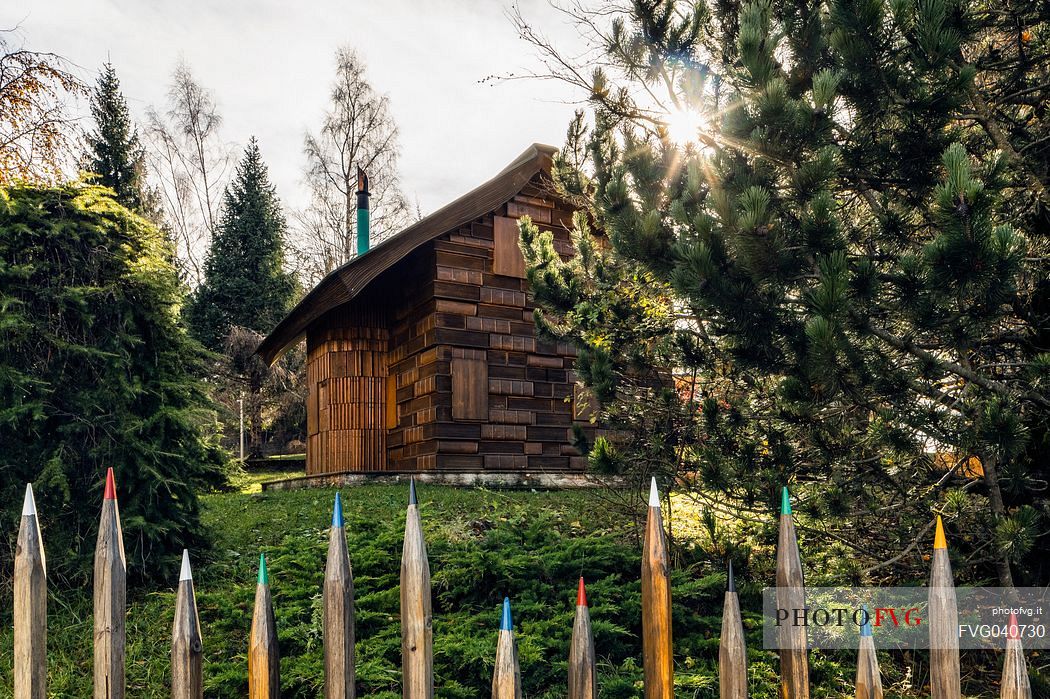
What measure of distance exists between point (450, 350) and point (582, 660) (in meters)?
9.39

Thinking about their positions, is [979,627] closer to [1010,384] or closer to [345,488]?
[1010,384]

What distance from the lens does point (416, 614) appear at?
247cm

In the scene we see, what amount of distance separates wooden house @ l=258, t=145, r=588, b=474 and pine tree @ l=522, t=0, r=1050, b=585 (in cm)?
605

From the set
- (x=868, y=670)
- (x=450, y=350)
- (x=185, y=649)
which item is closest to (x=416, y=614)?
(x=185, y=649)

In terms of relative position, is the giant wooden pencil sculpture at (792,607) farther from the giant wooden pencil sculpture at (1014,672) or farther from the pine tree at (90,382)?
the pine tree at (90,382)

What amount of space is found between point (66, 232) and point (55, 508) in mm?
1855

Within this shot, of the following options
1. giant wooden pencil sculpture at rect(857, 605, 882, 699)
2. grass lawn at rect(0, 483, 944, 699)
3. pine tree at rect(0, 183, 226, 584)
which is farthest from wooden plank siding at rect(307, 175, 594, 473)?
giant wooden pencil sculpture at rect(857, 605, 882, 699)

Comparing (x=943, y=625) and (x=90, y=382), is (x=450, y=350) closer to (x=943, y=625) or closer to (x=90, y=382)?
(x=90, y=382)

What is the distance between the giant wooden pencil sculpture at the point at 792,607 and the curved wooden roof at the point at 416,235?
29.3 feet

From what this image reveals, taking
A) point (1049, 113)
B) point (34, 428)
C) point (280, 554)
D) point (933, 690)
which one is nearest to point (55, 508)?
point (34, 428)

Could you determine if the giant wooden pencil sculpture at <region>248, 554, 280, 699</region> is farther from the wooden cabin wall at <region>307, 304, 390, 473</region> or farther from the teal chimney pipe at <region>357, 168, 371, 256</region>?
the teal chimney pipe at <region>357, 168, 371, 256</region>

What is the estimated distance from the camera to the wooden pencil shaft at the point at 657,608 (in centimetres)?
254

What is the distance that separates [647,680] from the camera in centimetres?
260

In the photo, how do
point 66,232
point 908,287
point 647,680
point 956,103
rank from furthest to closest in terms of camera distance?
point 66,232 → point 956,103 → point 908,287 → point 647,680
